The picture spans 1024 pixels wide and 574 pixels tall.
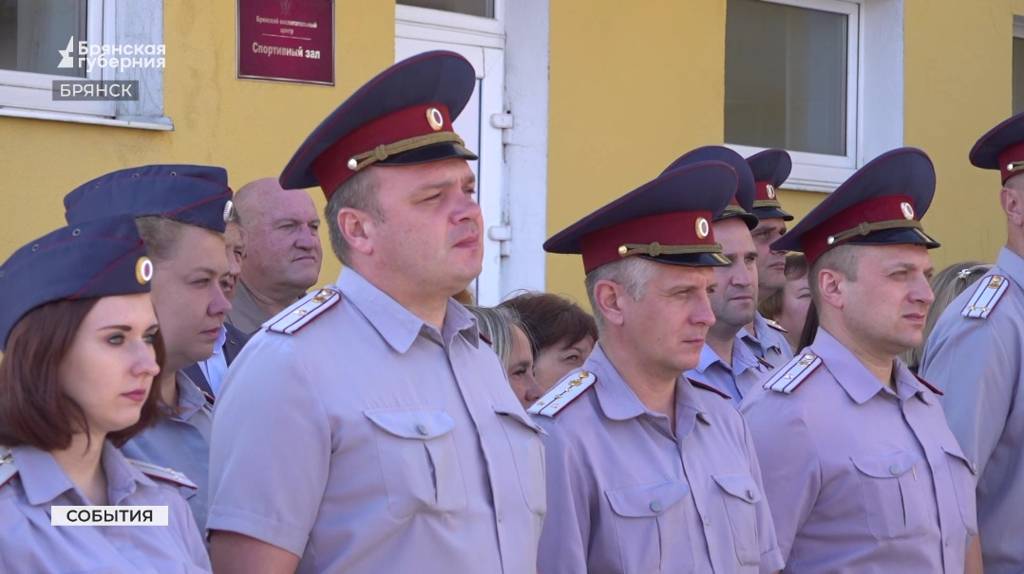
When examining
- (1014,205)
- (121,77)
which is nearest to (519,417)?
(1014,205)

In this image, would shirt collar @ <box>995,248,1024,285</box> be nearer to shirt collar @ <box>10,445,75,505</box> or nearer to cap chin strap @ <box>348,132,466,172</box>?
cap chin strap @ <box>348,132,466,172</box>

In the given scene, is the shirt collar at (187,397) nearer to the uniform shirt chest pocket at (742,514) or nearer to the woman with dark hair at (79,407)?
the woman with dark hair at (79,407)

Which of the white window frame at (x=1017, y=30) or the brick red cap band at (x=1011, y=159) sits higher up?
the white window frame at (x=1017, y=30)

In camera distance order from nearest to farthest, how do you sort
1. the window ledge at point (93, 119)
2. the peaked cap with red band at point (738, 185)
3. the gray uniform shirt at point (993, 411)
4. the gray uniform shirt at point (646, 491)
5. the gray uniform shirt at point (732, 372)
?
the gray uniform shirt at point (646, 491), the gray uniform shirt at point (993, 411), the gray uniform shirt at point (732, 372), the peaked cap with red band at point (738, 185), the window ledge at point (93, 119)

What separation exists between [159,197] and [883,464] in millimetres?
2088

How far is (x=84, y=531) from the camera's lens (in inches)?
108

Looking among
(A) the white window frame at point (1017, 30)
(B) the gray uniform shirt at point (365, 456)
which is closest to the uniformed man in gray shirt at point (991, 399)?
(B) the gray uniform shirt at point (365, 456)

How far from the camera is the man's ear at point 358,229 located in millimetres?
3354

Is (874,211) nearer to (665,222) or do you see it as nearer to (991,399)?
(991,399)

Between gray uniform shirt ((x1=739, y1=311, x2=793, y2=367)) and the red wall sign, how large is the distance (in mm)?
1997

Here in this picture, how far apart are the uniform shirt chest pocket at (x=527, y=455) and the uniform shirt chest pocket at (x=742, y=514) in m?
0.65

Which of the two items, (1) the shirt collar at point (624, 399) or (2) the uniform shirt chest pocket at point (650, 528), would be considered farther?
(1) the shirt collar at point (624, 399)

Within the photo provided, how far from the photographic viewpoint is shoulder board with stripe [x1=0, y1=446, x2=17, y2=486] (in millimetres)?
2702

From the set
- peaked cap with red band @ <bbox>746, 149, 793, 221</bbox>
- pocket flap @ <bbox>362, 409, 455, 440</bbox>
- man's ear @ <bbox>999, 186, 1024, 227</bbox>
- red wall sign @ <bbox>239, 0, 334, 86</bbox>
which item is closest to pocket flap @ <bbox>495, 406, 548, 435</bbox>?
pocket flap @ <bbox>362, 409, 455, 440</bbox>
